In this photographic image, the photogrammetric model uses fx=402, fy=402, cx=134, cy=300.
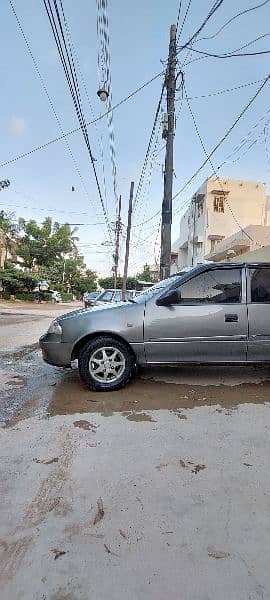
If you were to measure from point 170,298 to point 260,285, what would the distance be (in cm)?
118

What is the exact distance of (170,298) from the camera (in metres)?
4.76

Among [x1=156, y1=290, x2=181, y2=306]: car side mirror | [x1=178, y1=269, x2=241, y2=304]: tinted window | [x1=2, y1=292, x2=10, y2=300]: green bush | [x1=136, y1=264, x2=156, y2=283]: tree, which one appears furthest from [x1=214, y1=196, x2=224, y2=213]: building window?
[x1=136, y1=264, x2=156, y2=283]: tree

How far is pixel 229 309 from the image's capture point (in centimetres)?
489

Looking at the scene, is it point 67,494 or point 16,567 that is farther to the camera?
point 67,494

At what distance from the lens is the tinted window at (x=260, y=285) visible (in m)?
4.96

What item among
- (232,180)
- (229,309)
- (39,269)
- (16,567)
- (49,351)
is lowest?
(16,567)

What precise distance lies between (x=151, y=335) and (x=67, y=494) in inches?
98.2

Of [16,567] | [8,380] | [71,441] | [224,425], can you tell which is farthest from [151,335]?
[16,567]

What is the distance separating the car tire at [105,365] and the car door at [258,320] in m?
1.50

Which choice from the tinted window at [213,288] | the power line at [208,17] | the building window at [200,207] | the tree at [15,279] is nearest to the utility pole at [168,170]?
the power line at [208,17]

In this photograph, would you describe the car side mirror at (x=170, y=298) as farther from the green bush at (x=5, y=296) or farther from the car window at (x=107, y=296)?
the green bush at (x=5, y=296)

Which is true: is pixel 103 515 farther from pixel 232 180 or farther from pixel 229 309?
pixel 232 180

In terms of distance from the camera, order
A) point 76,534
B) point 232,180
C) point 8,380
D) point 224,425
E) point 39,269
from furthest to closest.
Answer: point 39,269
point 232,180
point 8,380
point 224,425
point 76,534

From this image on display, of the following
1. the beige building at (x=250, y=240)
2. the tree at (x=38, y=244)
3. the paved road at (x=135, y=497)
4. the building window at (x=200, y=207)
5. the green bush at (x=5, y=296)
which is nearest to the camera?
the paved road at (x=135, y=497)
